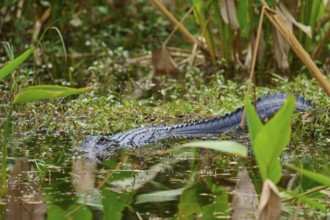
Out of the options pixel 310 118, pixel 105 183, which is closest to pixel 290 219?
pixel 105 183

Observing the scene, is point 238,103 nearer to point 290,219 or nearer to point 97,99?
point 97,99

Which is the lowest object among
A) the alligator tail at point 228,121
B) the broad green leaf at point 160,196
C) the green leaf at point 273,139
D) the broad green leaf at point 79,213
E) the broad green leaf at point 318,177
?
the broad green leaf at point 79,213

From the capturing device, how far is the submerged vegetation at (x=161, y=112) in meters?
3.82

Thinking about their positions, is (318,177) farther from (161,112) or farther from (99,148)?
(161,112)

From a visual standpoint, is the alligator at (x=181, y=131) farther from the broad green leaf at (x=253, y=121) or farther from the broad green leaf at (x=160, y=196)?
the broad green leaf at (x=253, y=121)

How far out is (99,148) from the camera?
5.29 meters

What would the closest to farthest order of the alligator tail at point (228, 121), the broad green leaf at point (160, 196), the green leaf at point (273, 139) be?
the green leaf at point (273, 139), the broad green leaf at point (160, 196), the alligator tail at point (228, 121)

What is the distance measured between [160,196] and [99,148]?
1.19m

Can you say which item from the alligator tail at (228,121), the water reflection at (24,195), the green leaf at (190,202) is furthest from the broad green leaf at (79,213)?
the alligator tail at (228,121)

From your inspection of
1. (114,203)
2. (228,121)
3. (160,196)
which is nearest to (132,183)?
(160,196)

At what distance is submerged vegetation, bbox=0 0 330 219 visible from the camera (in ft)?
12.5

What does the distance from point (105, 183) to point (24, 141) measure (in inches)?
53.3

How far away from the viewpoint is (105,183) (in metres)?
4.48

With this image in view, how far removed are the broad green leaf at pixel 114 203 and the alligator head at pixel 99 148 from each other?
986mm
